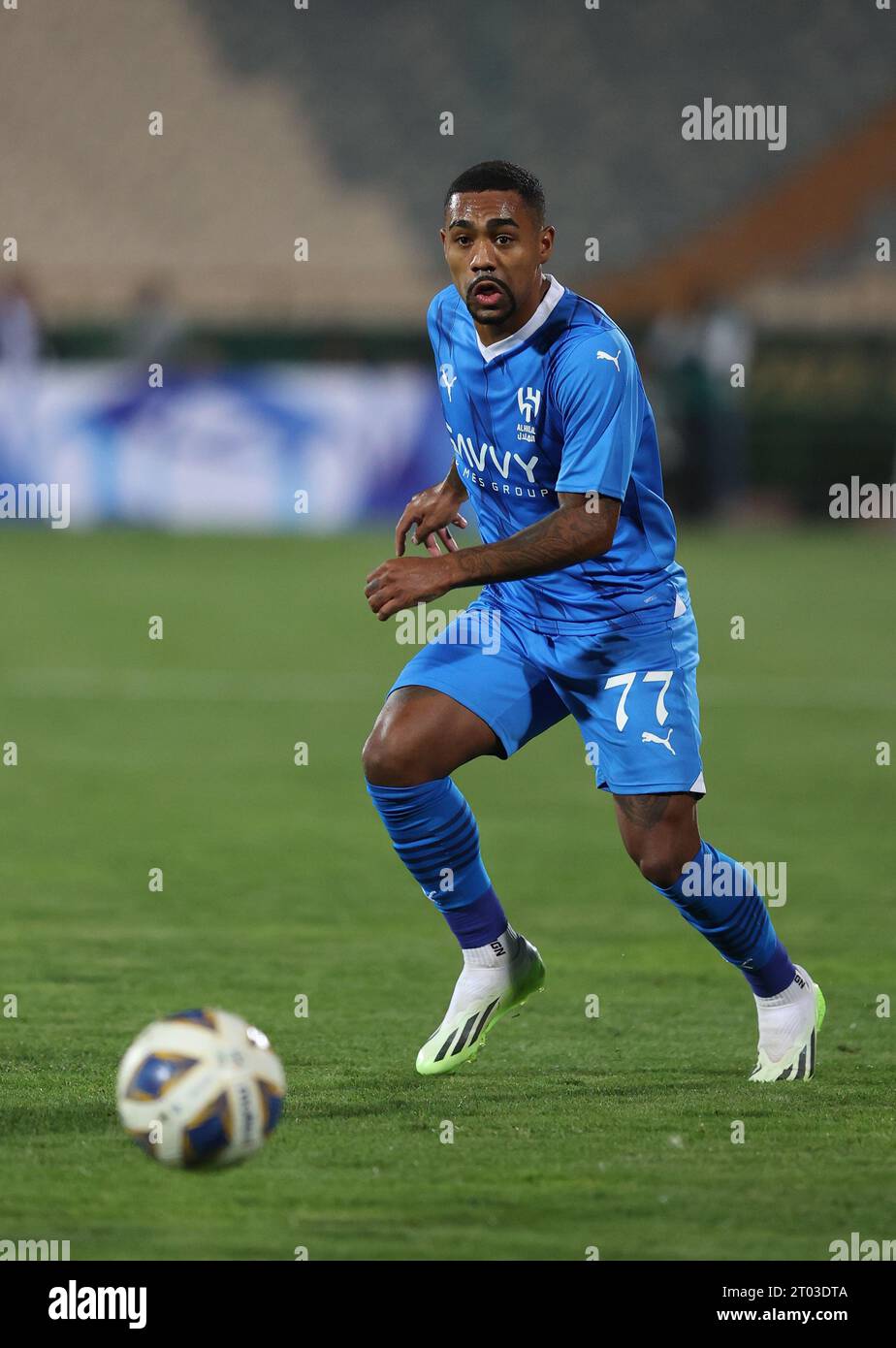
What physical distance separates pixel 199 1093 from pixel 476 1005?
1.30 meters

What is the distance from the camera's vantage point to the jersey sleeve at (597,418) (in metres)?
4.71

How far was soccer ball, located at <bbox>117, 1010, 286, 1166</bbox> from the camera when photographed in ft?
13.2

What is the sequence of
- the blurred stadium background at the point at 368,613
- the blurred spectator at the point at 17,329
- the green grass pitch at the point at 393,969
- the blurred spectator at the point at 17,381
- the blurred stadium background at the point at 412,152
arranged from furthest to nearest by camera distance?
the blurred stadium background at the point at 412,152, the blurred spectator at the point at 17,329, the blurred spectator at the point at 17,381, the blurred stadium background at the point at 368,613, the green grass pitch at the point at 393,969

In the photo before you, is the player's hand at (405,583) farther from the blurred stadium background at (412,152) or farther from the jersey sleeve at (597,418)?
the blurred stadium background at (412,152)

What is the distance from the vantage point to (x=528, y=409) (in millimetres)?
4926

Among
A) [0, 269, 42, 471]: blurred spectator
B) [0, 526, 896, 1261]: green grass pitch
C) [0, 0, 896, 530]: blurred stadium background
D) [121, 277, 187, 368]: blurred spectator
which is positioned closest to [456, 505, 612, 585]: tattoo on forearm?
[0, 526, 896, 1261]: green grass pitch

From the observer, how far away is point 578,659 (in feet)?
16.7

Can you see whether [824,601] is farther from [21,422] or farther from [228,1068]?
[228,1068]

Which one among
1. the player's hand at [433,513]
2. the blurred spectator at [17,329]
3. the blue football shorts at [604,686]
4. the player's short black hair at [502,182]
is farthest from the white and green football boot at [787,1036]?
the blurred spectator at [17,329]

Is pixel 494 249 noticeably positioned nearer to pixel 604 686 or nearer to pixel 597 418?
pixel 597 418

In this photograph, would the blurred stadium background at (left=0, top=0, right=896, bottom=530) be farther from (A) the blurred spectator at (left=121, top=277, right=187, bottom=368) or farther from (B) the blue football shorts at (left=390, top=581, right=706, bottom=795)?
(B) the blue football shorts at (left=390, top=581, right=706, bottom=795)

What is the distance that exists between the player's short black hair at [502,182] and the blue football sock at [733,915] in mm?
1608
